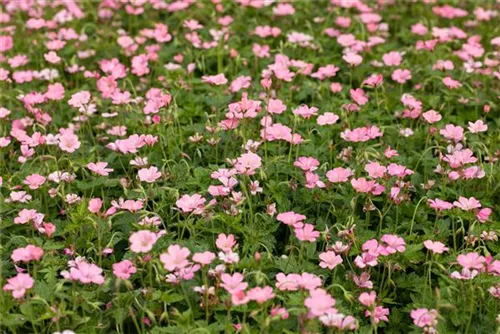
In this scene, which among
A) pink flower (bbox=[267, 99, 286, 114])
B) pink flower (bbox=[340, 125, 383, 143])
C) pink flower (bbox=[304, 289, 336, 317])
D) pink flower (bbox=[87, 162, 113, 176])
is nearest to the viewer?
pink flower (bbox=[304, 289, 336, 317])

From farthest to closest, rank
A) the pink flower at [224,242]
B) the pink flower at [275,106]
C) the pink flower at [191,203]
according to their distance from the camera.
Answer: the pink flower at [275,106]
the pink flower at [191,203]
the pink flower at [224,242]

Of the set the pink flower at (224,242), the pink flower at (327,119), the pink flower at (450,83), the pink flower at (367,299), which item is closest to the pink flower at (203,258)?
the pink flower at (224,242)

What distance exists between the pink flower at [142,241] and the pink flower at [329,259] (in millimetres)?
647

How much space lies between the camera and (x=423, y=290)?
3043mm

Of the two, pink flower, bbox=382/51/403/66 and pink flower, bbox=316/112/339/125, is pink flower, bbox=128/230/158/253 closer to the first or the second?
pink flower, bbox=316/112/339/125

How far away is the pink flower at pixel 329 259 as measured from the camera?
3033 millimetres

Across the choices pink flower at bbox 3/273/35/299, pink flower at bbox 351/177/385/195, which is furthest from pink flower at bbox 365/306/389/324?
pink flower at bbox 3/273/35/299

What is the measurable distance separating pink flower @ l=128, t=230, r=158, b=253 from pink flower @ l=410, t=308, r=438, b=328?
3.12 feet

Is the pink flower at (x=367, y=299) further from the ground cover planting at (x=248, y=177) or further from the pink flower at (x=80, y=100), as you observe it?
the pink flower at (x=80, y=100)

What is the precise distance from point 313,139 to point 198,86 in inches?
36.3

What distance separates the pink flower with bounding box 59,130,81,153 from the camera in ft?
12.3

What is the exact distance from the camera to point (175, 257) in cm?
284

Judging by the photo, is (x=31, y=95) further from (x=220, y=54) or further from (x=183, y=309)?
(x=183, y=309)

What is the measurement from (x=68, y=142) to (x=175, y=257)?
119 cm
